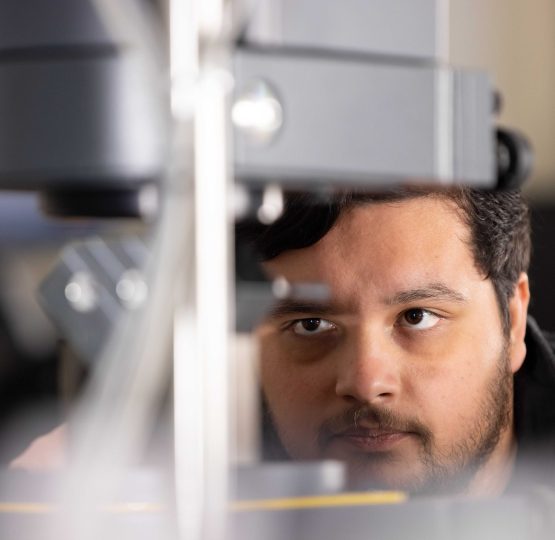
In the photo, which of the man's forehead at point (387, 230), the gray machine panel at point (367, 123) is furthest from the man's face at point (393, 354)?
the gray machine panel at point (367, 123)

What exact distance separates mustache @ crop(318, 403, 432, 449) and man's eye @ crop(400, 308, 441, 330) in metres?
0.05

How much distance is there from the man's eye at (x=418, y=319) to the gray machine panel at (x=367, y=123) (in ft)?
0.77

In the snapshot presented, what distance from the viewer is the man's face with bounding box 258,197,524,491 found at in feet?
2.13

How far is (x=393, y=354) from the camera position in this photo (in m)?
0.65

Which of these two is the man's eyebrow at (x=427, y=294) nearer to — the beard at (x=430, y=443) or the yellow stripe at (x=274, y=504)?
the beard at (x=430, y=443)

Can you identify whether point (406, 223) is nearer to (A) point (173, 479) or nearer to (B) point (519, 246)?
(B) point (519, 246)

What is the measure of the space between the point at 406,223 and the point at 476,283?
0.07 metres

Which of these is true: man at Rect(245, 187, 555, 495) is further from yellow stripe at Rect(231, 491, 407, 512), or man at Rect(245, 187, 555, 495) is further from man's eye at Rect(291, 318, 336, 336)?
yellow stripe at Rect(231, 491, 407, 512)

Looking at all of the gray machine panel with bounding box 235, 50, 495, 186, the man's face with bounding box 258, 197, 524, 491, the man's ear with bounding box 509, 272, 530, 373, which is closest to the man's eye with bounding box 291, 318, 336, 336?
the man's face with bounding box 258, 197, 524, 491

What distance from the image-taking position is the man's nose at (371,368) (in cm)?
64

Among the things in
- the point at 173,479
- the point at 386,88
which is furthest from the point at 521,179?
the point at 173,479

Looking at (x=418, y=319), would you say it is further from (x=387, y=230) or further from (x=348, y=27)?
(x=348, y=27)

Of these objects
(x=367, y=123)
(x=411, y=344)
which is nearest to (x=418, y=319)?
(x=411, y=344)

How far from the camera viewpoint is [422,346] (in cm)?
67
